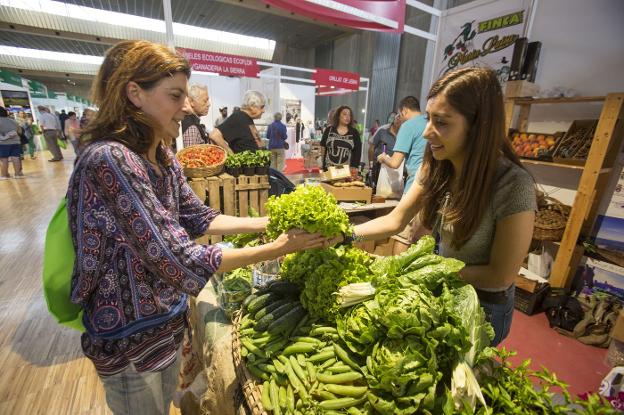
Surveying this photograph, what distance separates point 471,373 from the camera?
1.05 metres

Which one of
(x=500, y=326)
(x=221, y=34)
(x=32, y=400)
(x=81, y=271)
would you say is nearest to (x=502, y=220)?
(x=500, y=326)

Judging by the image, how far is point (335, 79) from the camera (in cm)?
999

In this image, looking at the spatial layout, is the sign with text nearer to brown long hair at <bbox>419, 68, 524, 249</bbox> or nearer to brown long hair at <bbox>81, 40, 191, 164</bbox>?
brown long hair at <bbox>419, 68, 524, 249</bbox>

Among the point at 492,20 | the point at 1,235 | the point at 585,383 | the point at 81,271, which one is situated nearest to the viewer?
the point at 81,271

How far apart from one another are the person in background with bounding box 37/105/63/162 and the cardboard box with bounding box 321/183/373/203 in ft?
49.6

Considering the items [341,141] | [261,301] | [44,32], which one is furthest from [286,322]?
[44,32]

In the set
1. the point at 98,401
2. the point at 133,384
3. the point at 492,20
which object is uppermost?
the point at 492,20

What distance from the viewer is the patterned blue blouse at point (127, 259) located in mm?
1163

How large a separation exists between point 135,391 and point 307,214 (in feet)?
3.89

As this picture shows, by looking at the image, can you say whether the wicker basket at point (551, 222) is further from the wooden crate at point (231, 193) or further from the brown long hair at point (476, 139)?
the wooden crate at point (231, 193)

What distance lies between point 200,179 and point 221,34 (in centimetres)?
1528

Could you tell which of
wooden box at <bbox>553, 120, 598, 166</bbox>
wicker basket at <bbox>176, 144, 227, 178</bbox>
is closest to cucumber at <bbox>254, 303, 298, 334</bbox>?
wicker basket at <bbox>176, 144, 227, 178</bbox>

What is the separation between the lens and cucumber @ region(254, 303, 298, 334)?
1464 millimetres

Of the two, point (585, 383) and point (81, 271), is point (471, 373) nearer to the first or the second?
point (81, 271)
